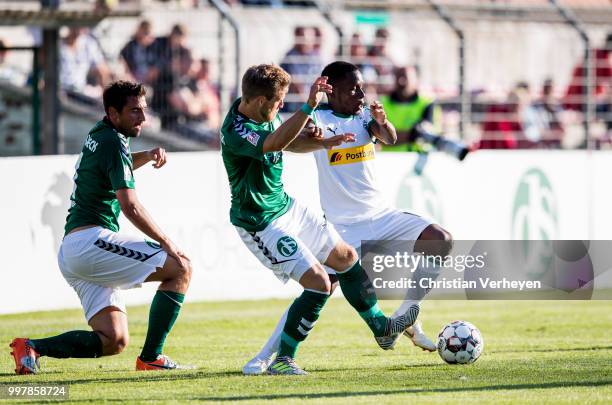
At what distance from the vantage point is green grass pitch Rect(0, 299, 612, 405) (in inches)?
313

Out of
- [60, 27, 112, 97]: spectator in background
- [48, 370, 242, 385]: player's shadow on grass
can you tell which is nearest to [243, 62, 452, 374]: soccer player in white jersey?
[48, 370, 242, 385]: player's shadow on grass

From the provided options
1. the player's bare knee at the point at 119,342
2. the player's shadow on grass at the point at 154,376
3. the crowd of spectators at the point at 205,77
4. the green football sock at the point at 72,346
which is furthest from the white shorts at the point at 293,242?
the crowd of spectators at the point at 205,77

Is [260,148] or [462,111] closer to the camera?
[260,148]

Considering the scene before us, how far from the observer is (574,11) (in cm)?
2200

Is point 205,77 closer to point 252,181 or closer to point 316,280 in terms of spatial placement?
point 252,181

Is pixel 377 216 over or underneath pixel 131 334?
over

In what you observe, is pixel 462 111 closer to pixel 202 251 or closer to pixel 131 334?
pixel 202 251

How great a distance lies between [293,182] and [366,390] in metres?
6.84

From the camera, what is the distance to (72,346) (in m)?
8.98

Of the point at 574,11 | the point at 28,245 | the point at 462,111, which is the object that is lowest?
the point at 28,245

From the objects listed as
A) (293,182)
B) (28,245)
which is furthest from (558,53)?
(28,245)

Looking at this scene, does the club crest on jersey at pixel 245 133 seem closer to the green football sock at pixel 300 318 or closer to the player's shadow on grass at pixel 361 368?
the green football sock at pixel 300 318

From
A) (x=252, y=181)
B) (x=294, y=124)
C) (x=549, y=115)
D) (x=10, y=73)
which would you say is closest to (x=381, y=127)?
(x=252, y=181)

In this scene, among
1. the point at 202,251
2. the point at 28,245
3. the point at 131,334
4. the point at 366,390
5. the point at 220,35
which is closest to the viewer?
the point at 366,390
